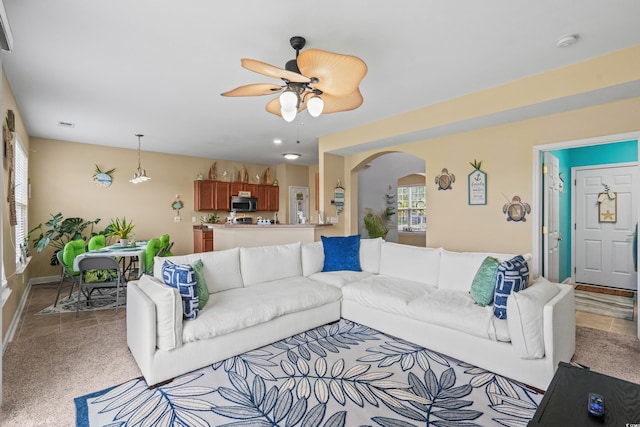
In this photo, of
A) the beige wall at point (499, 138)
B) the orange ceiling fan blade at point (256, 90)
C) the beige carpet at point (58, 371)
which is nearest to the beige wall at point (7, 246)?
the beige carpet at point (58, 371)

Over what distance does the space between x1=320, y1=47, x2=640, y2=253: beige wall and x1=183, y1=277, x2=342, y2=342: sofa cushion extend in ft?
7.41

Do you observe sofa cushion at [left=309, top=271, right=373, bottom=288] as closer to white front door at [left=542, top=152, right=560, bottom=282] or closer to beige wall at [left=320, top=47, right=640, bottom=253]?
beige wall at [left=320, top=47, right=640, bottom=253]

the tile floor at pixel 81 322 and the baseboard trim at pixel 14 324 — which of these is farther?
the tile floor at pixel 81 322

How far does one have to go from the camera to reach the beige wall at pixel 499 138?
2.93 meters

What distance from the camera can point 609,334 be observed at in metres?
3.11

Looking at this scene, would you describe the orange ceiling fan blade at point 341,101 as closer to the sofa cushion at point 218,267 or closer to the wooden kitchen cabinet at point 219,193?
the sofa cushion at point 218,267

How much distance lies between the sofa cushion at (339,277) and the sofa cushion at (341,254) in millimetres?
104

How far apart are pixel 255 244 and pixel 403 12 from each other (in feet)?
13.7

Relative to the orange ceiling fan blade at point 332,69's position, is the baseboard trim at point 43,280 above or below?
below

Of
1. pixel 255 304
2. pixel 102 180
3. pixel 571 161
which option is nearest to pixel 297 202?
pixel 102 180

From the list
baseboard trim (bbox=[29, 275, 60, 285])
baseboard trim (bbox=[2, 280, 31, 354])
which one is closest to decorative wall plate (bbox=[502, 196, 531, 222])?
baseboard trim (bbox=[2, 280, 31, 354])

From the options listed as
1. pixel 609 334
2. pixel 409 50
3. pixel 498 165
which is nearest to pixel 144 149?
pixel 409 50

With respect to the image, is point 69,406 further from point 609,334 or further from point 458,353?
point 609,334

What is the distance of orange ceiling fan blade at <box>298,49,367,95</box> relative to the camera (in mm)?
1927
